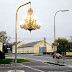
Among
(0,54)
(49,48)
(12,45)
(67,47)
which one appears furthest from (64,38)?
(12,45)

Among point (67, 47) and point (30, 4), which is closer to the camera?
point (30, 4)

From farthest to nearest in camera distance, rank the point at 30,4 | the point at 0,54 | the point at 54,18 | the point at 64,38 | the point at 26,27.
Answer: the point at 64,38 → the point at 0,54 → the point at 54,18 → the point at 30,4 → the point at 26,27

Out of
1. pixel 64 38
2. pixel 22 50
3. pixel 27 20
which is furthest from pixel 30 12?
pixel 22 50

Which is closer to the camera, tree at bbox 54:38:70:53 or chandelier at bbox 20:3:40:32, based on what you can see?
chandelier at bbox 20:3:40:32

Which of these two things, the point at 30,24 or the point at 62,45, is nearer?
the point at 30,24

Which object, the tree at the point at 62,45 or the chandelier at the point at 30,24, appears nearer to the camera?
the chandelier at the point at 30,24

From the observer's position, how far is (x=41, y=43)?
319ft

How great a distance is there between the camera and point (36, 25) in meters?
12.1

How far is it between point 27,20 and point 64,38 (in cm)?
6860

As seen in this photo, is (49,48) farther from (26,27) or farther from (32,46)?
(26,27)

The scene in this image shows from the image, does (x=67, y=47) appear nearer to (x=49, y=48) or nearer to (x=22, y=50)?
(x=49, y=48)

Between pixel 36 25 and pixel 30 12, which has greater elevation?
pixel 30 12

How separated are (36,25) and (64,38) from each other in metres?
68.5

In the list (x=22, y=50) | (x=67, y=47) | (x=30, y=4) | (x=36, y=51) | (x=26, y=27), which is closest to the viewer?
(x=26, y=27)
